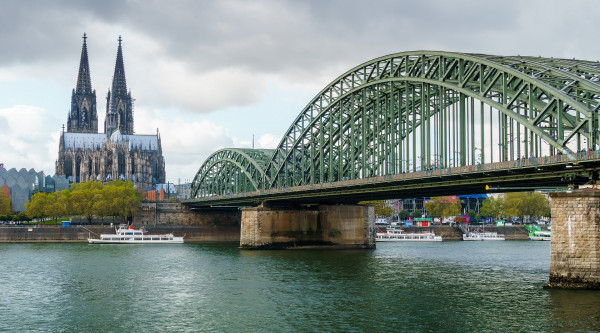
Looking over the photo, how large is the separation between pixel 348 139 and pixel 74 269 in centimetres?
4377

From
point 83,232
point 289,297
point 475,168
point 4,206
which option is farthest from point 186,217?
point 289,297

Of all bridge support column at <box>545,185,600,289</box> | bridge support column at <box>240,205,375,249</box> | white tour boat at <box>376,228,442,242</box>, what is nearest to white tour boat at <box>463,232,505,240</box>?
white tour boat at <box>376,228,442,242</box>

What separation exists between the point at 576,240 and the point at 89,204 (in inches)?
4815

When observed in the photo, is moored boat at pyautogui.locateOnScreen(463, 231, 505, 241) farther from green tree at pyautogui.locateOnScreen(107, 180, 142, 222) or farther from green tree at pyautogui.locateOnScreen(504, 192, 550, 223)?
green tree at pyautogui.locateOnScreen(107, 180, 142, 222)

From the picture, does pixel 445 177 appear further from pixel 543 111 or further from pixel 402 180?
pixel 543 111

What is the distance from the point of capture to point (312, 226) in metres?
111

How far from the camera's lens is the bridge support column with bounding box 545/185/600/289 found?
158 feet

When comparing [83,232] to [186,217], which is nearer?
[83,232]

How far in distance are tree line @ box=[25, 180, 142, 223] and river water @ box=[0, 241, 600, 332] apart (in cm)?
6754

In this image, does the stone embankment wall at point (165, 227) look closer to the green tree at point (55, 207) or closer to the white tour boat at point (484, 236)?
the green tree at point (55, 207)

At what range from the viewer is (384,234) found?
147 m

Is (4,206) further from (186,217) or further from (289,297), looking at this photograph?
(289,297)

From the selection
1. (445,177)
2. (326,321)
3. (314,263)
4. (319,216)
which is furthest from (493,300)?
(319,216)

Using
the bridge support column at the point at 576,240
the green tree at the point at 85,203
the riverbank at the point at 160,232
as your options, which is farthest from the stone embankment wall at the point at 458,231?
the bridge support column at the point at 576,240
